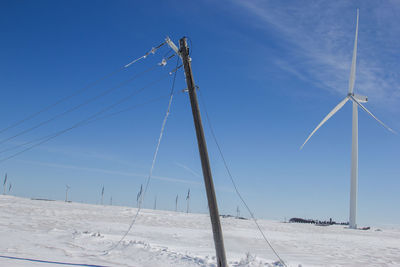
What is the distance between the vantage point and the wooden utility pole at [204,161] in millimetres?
11320

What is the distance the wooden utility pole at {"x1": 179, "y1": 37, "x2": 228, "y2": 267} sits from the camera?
11.3 meters

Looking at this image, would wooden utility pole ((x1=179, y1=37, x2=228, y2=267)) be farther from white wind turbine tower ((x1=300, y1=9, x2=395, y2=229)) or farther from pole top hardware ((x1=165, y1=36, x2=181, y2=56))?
white wind turbine tower ((x1=300, y1=9, x2=395, y2=229))

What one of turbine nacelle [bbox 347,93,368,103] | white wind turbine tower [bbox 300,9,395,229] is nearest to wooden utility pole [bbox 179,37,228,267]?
white wind turbine tower [bbox 300,9,395,229]

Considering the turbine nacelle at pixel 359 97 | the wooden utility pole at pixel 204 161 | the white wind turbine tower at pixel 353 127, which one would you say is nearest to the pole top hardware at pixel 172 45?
the wooden utility pole at pixel 204 161

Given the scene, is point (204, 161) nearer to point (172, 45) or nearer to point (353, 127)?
point (172, 45)

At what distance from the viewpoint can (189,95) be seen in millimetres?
12258

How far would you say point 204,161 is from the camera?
1170 cm

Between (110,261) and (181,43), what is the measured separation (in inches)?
366

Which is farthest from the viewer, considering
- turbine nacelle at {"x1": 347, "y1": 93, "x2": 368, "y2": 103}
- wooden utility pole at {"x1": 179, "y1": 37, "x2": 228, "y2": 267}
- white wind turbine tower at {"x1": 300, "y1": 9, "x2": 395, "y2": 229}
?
turbine nacelle at {"x1": 347, "y1": 93, "x2": 368, "y2": 103}

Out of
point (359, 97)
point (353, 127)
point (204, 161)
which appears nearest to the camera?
point (204, 161)

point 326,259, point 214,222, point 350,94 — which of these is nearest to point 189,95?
point 214,222

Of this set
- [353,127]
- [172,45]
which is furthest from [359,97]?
[172,45]

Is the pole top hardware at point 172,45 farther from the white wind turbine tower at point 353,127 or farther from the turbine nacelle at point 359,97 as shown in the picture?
→ the turbine nacelle at point 359,97

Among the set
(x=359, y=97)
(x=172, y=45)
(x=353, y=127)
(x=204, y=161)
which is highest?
(x=359, y=97)
